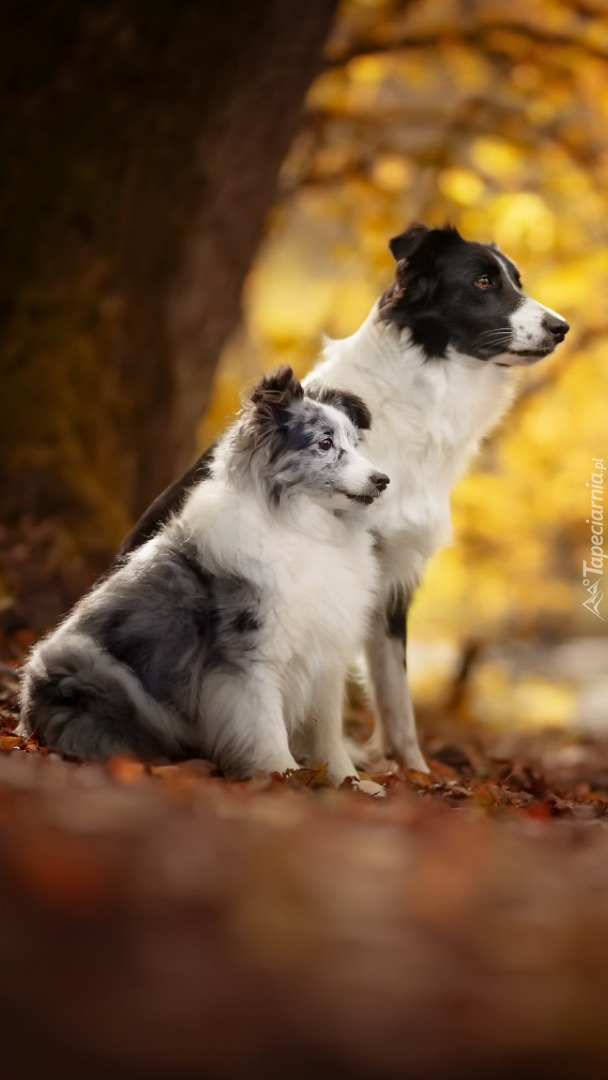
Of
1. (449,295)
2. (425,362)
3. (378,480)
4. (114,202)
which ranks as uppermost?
(114,202)

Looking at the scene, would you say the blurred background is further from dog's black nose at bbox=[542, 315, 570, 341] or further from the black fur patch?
dog's black nose at bbox=[542, 315, 570, 341]

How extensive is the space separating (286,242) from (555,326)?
32.0 feet

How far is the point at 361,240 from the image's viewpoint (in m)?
12.1

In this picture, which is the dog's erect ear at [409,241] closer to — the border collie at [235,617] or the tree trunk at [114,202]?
the border collie at [235,617]

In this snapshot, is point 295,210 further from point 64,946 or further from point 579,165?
point 64,946

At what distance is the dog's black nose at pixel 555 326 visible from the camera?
16.4 ft

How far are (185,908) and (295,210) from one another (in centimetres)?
1176

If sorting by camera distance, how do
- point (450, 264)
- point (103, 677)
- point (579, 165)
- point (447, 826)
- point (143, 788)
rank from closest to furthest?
point (447, 826) → point (143, 788) → point (103, 677) → point (450, 264) → point (579, 165)

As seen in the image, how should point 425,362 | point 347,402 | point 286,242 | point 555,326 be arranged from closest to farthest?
point 347,402, point 555,326, point 425,362, point 286,242

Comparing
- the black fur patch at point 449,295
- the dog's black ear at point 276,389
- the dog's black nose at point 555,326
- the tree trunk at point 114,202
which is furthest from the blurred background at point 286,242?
the dog's black nose at point 555,326

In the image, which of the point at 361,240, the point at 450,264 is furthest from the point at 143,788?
the point at 361,240

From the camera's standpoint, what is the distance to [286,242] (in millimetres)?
14234

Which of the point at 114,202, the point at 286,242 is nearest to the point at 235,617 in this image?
the point at 114,202

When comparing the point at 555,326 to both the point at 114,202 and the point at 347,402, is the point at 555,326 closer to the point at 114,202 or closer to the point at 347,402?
the point at 347,402
